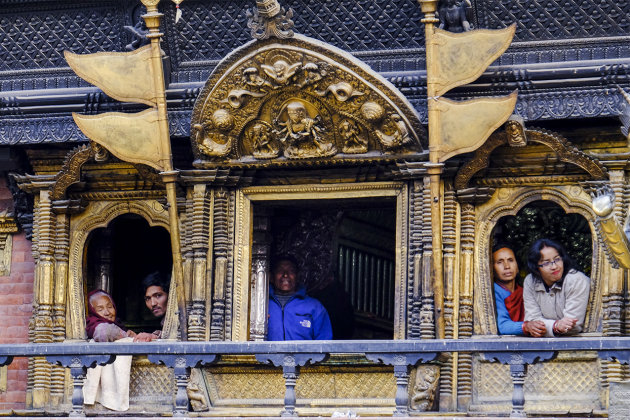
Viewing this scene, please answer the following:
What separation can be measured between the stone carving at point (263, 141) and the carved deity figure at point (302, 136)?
0.09 meters

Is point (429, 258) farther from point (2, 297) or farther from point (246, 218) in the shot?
point (2, 297)

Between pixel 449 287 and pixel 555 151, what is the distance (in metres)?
1.24

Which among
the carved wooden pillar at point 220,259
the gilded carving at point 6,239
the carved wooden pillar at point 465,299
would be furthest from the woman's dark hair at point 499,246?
the gilded carving at point 6,239

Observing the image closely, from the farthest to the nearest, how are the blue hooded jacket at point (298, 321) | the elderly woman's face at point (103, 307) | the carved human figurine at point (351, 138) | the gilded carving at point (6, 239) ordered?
the gilded carving at point (6, 239), the elderly woman's face at point (103, 307), the blue hooded jacket at point (298, 321), the carved human figurine at point (351, 138)

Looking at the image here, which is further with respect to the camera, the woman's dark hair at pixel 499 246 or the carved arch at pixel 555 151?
the woman's dark hair at pixel 499 246

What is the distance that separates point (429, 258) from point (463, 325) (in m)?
0.56

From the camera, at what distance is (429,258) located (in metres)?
13.9


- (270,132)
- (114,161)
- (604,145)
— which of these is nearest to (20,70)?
(114,161)

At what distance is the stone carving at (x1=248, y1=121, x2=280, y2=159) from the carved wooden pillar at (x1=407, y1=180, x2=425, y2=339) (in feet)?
3.60

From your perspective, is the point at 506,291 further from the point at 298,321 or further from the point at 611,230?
the point at 611,230

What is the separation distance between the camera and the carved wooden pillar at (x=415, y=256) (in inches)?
549

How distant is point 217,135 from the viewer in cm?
1434

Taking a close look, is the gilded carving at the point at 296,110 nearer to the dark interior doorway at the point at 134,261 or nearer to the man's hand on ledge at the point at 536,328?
the man's hand on ledge at the point at 536,328

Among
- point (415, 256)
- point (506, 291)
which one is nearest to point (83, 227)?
point (415, 256)
